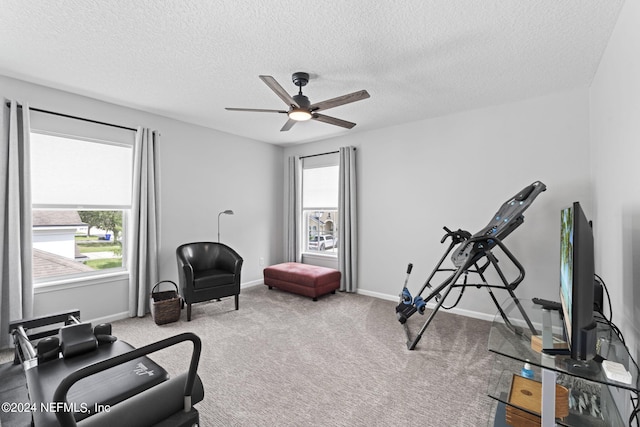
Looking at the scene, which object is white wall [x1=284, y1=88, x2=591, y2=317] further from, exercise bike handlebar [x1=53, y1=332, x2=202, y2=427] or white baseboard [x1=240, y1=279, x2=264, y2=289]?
exercise bike handlebar [x1=53, y1=332, x2=202, y2=427]

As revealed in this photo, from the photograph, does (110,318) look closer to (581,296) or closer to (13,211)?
(13,211)

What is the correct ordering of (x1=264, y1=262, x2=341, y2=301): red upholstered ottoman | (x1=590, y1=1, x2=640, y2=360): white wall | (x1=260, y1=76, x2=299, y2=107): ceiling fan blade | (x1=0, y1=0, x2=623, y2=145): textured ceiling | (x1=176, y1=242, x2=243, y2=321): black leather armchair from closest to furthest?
(x1=590, y1=1, x2=640, y2=360): white wall < (x1=0, y1=0, x2=623, y2=145): textured ceiling < (x1=260, y1=76, x2=299, y2=107): ceiling fan blade < (x1=176, y1=242, x2=243, y2=321): black leather armchair < (x1=264, y1=262, x2=341, y2=301): red upholstered ottoman

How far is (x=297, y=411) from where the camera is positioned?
201 cm

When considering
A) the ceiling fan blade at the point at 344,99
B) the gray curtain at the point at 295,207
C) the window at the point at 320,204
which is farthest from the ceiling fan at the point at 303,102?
the gray curtain at the point at 295,207

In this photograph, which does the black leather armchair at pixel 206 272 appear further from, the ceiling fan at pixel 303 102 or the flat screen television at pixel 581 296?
the flat screen television at pixel 581 296

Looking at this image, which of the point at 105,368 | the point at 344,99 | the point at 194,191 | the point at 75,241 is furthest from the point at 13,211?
the point at 344,99

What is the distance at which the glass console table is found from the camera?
4.17 ft

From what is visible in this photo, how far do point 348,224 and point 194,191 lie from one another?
249cm

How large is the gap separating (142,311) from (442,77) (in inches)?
175

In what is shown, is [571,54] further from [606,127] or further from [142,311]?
[142,311]

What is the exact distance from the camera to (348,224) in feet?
16.1

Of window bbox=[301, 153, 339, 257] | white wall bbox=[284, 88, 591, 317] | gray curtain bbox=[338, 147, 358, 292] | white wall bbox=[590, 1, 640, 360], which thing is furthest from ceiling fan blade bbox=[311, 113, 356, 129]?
white wall bbox=[590, 1, 640, 360]

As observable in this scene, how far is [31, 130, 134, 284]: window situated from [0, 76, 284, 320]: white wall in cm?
29

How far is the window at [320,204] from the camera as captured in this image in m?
5.39
